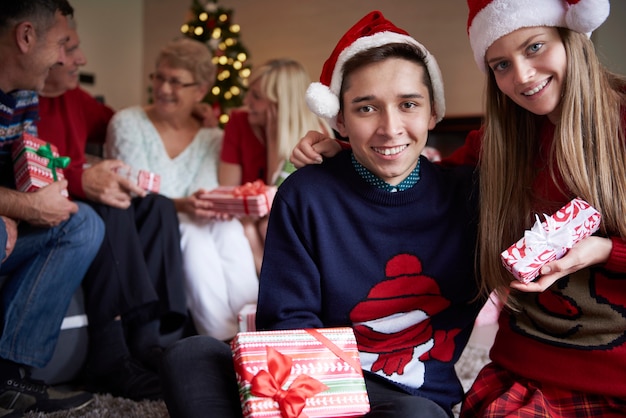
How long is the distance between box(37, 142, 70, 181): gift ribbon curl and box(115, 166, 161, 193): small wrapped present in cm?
32

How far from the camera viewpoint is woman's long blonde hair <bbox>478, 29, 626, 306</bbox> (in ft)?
4.18

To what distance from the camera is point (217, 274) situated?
259 centimetres

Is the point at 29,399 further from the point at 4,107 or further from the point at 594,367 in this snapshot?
the point at 594,367

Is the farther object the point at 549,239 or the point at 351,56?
the point at 351,56

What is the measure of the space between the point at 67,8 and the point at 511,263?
2.00 m

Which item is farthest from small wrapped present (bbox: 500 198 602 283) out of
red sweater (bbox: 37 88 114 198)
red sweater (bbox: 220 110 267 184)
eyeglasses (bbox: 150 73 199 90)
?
eyeglasses (bbox: 150 73 199 90)

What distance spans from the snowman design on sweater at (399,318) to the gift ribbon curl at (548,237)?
0.33 meters

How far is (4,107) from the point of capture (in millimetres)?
2102

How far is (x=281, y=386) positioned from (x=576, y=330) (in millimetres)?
632

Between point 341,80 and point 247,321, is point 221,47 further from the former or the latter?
point 341,80

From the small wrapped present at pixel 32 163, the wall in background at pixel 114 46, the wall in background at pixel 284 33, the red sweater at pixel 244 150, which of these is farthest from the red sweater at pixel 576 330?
the wall in background at pixel 114 46

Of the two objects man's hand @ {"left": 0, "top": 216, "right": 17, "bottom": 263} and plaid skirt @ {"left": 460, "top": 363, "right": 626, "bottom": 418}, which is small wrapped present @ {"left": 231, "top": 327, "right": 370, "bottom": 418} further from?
man's hand @ {"left": 0, "top": 216, "right": 17, "bottom": 263}

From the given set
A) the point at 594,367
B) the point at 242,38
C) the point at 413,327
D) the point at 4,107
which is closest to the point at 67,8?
the point at 4,107

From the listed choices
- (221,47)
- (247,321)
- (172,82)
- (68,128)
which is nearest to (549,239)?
(247,321)
